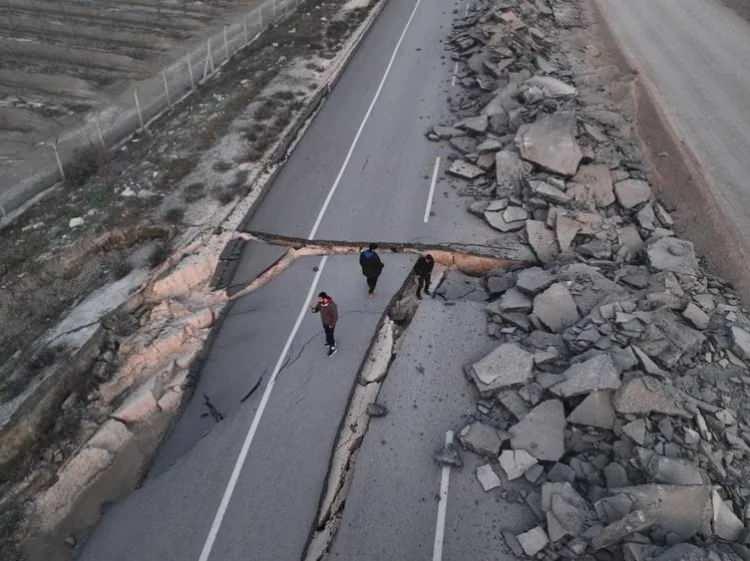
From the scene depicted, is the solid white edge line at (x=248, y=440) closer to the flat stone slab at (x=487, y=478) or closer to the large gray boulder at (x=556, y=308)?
the flat stone slab at (x=487, y=478)

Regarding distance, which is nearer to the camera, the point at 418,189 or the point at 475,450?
the point at 475,450

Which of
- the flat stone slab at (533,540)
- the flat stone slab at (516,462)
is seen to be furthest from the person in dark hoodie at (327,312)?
the flat stone slab at (533,540)

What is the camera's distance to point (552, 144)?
14547 millimetres

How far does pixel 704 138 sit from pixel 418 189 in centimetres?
892

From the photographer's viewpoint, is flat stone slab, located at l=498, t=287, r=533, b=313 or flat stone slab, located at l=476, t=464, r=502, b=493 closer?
flat stone slab, located at l=476, t=464, r=502, b=493

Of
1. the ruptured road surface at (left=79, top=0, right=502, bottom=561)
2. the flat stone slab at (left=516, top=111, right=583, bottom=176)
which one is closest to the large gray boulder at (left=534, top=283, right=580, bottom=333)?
the ruptured road surface at (left=79, top=0, right=502, bottom=561)

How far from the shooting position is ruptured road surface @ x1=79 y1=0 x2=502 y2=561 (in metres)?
8.19

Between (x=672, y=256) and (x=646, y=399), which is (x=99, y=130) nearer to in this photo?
(x=672, y=256)

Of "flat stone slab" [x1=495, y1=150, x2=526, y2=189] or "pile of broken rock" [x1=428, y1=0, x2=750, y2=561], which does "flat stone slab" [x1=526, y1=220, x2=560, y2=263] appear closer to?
"pile of broken rock" [x1=428, y1=0, x2=750, y2=561]

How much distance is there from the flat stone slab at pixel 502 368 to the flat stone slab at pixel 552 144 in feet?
20.4

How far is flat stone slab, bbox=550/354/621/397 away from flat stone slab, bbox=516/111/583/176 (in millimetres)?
6634

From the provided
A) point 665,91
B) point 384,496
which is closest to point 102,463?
point 384,496

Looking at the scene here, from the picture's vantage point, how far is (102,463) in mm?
9289

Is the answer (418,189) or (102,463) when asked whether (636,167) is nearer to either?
(418,189)
